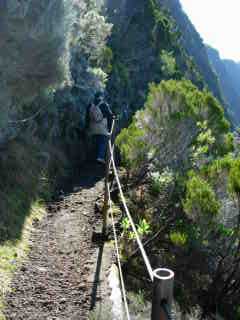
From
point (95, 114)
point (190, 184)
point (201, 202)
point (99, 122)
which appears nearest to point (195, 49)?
point (99, 122)

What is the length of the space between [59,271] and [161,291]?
12.6 feet

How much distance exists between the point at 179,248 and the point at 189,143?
371cm

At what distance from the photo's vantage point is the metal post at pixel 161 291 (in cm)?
183

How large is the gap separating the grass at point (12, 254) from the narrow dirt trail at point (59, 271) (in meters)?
0.09

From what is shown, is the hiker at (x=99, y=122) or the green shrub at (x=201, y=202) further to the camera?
the hiker at (x=99, y=122)

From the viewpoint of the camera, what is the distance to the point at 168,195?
8961 millimetres

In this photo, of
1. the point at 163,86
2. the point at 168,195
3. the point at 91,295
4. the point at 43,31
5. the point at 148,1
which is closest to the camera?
the point at 91,295

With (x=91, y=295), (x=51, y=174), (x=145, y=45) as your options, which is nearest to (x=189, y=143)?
(x=51, y=174)

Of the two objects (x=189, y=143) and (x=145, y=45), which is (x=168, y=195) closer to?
(x=189, y=143)

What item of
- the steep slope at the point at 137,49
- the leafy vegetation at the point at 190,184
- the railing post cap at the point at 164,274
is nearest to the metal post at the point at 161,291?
the railing post cap at the point at 164,274

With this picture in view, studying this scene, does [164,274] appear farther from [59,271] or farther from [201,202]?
[201,202]

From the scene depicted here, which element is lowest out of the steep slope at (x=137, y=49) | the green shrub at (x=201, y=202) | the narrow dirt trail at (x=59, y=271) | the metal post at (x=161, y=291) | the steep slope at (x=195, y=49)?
the narrow dirt trail at (x=59, y=271)

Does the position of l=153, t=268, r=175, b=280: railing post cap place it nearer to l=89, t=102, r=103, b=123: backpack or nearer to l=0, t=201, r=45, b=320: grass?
l=0, t=201, r=45, b=320: grass

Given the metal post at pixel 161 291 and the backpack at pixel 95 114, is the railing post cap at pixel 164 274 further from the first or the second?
the backpack at pixel 95 114
